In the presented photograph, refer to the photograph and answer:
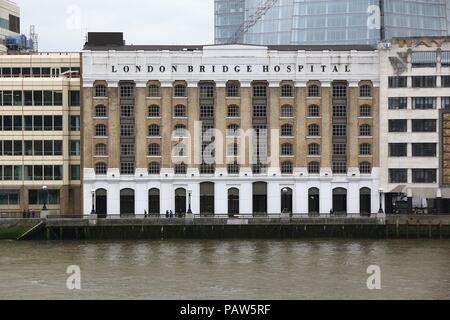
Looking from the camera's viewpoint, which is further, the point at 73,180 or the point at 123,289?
the point at 73,180

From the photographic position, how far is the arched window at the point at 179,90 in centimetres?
12344

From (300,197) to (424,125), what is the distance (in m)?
13.8

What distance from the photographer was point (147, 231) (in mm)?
112000

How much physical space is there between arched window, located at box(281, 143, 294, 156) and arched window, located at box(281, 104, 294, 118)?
2.82 m

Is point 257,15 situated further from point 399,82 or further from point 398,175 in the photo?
point 398,175

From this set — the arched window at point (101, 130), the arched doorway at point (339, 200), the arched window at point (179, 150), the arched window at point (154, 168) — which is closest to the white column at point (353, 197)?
the arched doorway at point (339, 200)

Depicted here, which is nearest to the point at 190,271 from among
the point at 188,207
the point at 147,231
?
the point at 147,231

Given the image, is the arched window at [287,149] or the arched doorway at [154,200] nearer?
the arched doorway at [154,200]

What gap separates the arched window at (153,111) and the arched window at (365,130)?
19686 millimetres

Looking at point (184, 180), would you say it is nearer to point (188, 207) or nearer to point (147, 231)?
point (188, 207)

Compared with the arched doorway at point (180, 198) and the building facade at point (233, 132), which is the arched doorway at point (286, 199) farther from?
the arched doorway at point (180, 198)

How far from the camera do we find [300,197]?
123 meters

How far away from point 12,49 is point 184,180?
2964 centimetres

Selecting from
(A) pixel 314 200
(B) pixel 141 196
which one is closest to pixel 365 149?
(A) pixel 314 200
